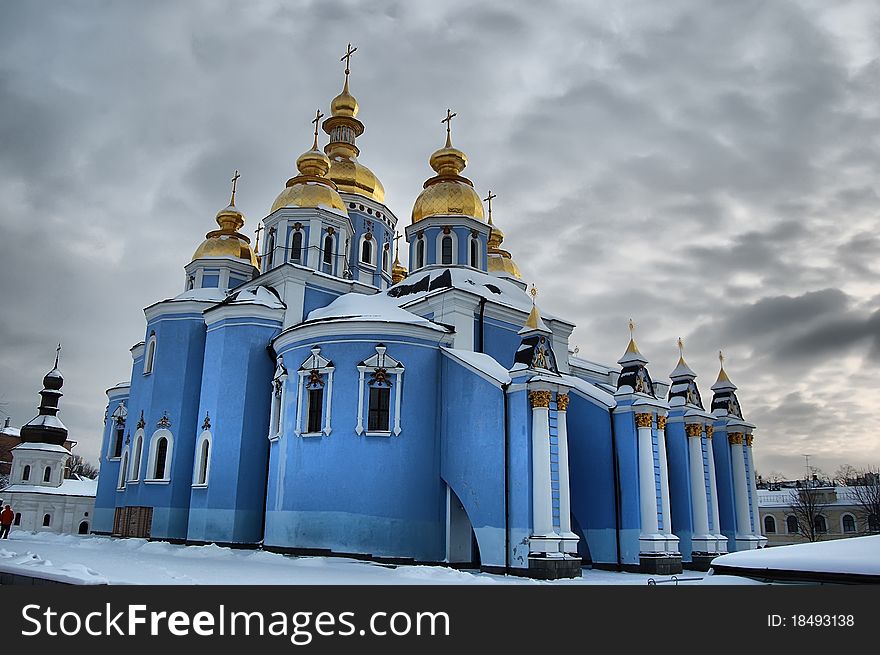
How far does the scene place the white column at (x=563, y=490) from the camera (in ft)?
50.7

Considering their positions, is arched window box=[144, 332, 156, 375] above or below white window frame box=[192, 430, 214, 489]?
above

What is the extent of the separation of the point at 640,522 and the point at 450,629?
43.1ft

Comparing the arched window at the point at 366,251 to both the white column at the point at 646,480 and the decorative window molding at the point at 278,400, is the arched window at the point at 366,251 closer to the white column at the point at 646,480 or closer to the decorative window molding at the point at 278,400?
the decorative window molding at the point at 278,400

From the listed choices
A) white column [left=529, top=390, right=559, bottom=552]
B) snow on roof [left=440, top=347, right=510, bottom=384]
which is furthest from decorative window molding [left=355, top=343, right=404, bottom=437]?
white column [left=529, top=390, right=559, bottom=552]

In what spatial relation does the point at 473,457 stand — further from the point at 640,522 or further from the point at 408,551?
the point at 640,522

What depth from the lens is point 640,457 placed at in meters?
18.5

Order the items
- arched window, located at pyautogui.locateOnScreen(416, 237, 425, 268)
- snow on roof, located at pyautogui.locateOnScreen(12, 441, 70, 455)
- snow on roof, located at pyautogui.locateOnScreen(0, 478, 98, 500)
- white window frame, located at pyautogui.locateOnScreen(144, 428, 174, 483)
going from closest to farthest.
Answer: white window frame, located at pyautogui.locateOnScreen(144, 428, 174, 483)
arched window, located at pyautogui.locateOnScreen(416, 237, 425, 268)
snow on roof, located at pyautogui.locateOnScreen(0, 478, 98, 500)
snow on roof, located at pyautogui.locateOnScreen(12, 441, 70, 455)

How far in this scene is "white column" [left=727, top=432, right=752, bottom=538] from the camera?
23219 mm

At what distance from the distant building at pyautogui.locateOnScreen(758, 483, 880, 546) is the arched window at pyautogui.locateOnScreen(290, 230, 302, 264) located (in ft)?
117

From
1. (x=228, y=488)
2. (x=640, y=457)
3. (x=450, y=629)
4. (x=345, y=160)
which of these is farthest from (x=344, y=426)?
(x=345, y=160)

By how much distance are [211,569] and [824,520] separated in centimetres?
4363

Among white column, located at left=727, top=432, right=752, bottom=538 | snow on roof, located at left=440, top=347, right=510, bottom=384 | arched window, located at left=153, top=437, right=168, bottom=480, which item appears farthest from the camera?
white column, located at left=727, top=432, right=752, bottom=538

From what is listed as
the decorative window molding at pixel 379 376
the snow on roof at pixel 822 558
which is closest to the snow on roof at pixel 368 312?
the decorative window molding at pixel 379 376

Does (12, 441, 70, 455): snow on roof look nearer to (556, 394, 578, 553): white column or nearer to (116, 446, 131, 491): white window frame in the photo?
(116, 446, 131, 491): white window frame
